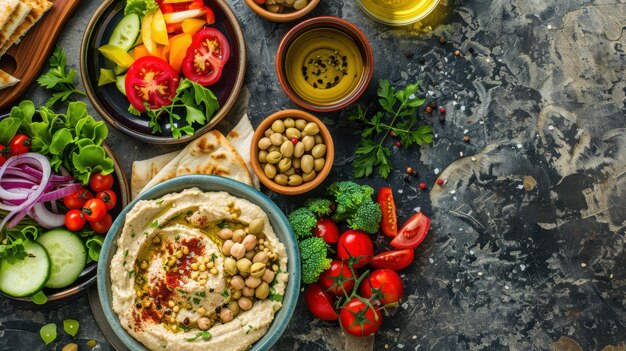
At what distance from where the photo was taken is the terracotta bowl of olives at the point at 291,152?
3.69 metres

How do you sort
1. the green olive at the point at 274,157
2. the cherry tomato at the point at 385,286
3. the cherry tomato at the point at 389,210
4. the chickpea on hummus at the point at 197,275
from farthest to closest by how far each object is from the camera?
1. the cherry tomato at the point at 389,210
2. the cherry tomato at the point at 385,286
3. the green olive at the point at 274,157
4. the chickpea on hummus at the point at 197,275

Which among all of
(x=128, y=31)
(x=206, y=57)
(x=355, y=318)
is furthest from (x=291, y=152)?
(x=128, y=31)

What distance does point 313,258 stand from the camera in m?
3.72

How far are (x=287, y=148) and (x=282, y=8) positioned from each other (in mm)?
947

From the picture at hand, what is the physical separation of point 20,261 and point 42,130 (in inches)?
32.3

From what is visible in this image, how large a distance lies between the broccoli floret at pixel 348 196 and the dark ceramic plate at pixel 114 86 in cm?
89

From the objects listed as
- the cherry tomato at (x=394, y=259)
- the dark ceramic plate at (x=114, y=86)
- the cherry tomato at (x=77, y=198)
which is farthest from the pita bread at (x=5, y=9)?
the cherry tomato at (x=394, y=259)

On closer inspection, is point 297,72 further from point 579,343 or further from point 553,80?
point 579,343

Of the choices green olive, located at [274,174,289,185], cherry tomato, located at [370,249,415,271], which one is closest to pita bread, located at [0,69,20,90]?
green olive, located at [274,174,289,185]

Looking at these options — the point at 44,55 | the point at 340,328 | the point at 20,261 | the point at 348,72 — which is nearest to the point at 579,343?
the point at 340,328

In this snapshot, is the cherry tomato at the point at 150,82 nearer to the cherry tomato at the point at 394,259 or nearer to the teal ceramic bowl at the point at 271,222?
the teal ceramic bowl at the point at 271,222

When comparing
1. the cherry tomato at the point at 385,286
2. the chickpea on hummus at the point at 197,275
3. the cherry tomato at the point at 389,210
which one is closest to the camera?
the chickpea on hummus at the point at 197,275

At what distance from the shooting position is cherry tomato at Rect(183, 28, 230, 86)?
382 centimetres

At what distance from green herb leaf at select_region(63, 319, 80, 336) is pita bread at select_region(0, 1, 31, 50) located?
186 cm
